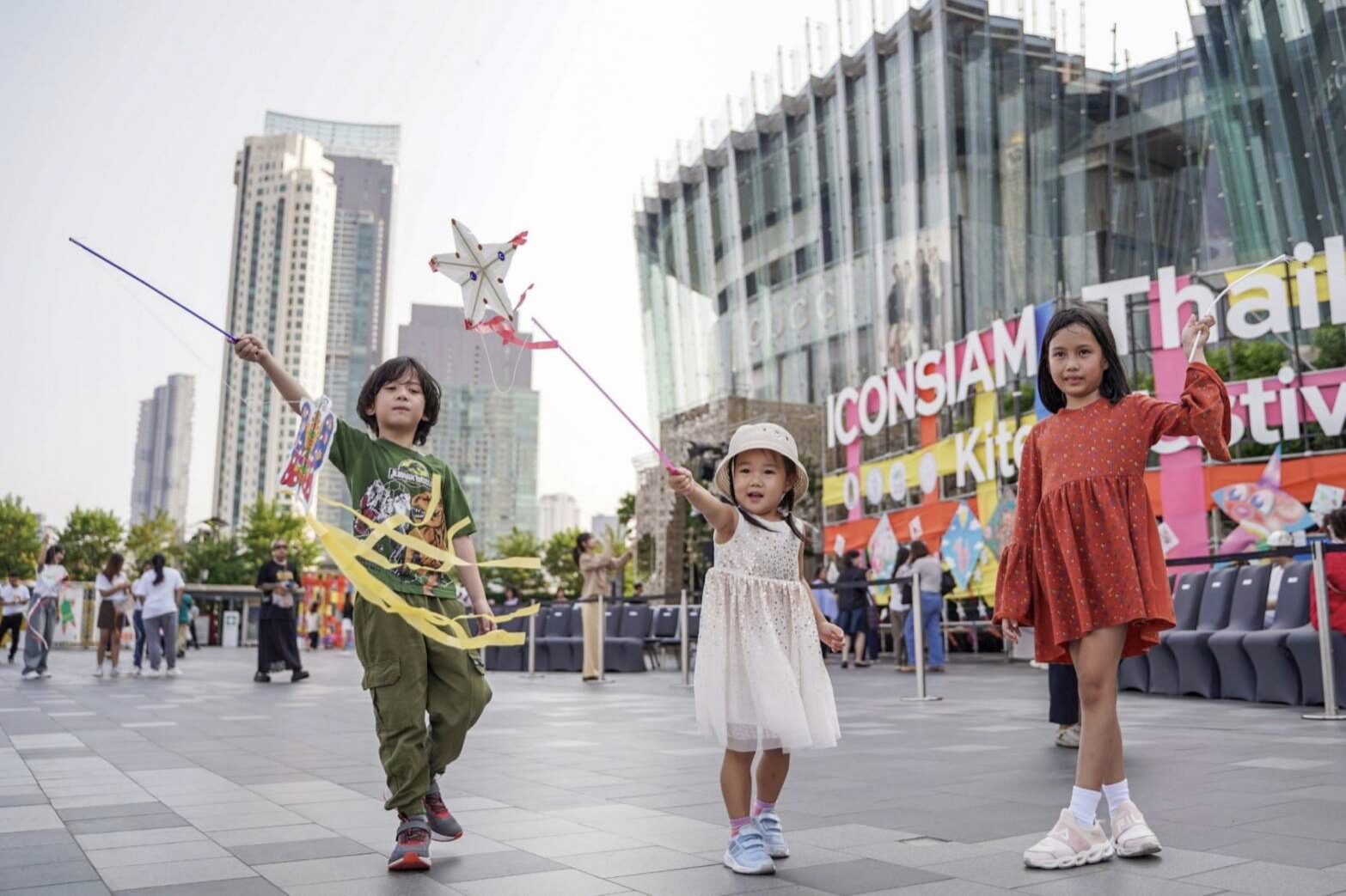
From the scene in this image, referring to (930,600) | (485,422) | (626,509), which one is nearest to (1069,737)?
(930,600)

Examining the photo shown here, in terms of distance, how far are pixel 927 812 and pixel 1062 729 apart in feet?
7.70

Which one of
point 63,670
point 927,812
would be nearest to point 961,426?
point 63,670

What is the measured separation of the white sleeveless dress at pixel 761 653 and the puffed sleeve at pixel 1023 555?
2.04ft

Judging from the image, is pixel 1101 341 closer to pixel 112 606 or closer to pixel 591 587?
pixel 591 587

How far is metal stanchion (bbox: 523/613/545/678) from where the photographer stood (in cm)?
1636

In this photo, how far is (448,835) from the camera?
11.9ft

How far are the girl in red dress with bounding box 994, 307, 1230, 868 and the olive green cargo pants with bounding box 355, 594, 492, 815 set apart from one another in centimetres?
174

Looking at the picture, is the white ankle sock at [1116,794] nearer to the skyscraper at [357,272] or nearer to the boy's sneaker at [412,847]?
the boy's sneaker at [412,847]

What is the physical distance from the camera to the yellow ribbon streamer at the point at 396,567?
10.6 feet

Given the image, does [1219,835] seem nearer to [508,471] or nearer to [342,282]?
[342,282]

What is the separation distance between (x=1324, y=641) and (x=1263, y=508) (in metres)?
11.3

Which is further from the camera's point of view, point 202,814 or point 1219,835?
point 202,814

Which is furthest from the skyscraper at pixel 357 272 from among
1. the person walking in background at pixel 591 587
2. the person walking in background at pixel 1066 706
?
the person walking in background at pixel 1066 706

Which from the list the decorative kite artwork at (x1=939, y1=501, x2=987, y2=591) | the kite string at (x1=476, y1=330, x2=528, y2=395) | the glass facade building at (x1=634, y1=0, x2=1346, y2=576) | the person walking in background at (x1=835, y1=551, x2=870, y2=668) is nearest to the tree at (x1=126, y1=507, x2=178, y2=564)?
the glass facade building at (x1=634, y1=0, x2=1346, y2=576)
